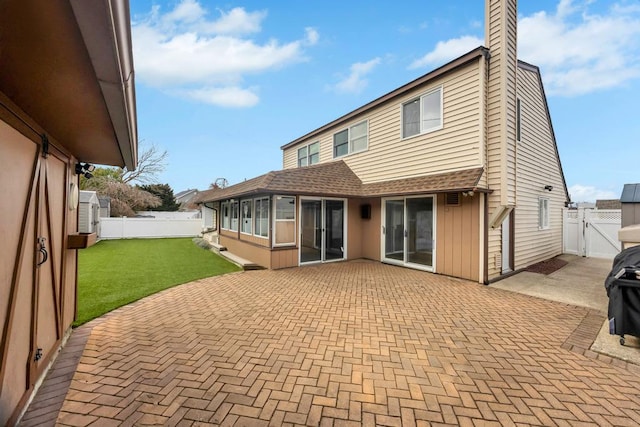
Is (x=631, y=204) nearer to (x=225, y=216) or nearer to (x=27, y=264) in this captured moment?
(x=27, y=264)

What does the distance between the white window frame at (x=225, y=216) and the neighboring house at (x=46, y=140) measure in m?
9.49

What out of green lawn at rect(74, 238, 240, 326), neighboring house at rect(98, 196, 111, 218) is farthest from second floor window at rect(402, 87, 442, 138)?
neighboring house at rect(98, 196, 111, 218)

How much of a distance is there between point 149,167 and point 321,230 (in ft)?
80.3

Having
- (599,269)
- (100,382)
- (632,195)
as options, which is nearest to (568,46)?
(632,195)

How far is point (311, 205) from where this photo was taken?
9461 mm

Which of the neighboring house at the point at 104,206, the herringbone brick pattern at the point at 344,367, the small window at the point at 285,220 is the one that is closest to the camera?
the herringbone brick pattern at the point at 344,367

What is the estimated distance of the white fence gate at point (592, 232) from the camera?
10344mm

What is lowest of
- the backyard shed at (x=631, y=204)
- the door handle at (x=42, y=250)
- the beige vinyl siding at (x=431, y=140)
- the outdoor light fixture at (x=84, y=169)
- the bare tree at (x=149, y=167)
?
the door handle at (x=42, y=250)

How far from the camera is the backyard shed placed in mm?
7594

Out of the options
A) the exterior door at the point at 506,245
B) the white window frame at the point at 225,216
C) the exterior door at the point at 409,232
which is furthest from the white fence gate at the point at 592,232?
the white window frame at the point at 225,216

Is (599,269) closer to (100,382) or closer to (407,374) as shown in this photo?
(407,374)

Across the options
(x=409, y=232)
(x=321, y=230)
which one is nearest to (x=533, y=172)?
(x=409, y=232)

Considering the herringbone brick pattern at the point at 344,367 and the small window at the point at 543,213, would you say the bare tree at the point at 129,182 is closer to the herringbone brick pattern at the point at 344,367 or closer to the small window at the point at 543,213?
the herringbone brick pattern at the point at 344,367

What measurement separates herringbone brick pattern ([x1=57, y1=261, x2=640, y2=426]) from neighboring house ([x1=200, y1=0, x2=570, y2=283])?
271cm
